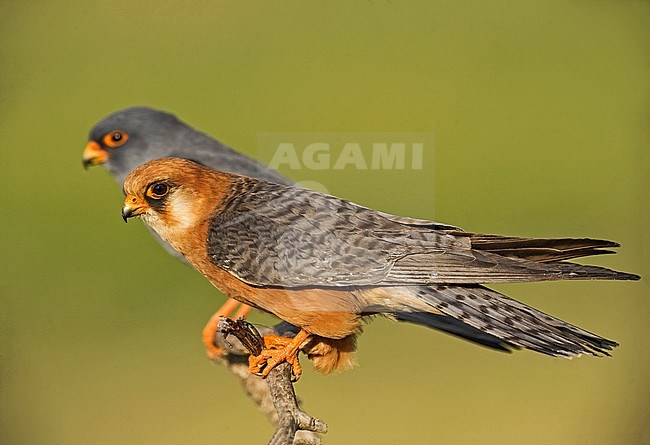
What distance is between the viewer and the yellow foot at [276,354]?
1.48 meters

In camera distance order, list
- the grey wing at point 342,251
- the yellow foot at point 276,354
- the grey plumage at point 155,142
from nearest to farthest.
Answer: the grey wing at point 342,251 < the yellow foot at point 276,354 < the grey plumage at point 155,142

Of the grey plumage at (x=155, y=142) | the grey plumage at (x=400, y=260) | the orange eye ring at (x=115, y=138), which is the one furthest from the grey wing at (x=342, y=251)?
the orange eye ring at (x=115, y=138)

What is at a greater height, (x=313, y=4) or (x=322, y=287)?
(x=313, y=4)

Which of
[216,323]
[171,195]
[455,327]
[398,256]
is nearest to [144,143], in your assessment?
[171,195]

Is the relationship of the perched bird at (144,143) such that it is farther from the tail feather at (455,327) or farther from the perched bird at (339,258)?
the tail feather at (455,327)

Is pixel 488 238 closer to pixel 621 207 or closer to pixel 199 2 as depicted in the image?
pixel 621 207

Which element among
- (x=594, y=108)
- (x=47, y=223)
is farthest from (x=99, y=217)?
(x=594, y=108)

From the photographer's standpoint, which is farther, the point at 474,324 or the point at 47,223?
the point at 47,223

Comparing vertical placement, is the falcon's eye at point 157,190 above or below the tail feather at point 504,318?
above

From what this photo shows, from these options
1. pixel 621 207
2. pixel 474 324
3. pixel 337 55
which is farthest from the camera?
pixel 621 207

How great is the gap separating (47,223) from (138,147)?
1.00 feet

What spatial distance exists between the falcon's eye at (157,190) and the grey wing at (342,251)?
0.12 metres

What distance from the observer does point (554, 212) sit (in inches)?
65.6

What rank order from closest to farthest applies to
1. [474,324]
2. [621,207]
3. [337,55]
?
[474,324] → [337,55] → [621,207]
